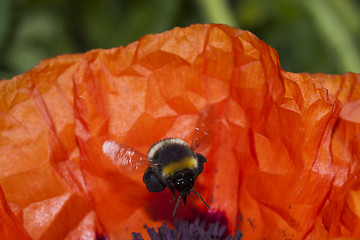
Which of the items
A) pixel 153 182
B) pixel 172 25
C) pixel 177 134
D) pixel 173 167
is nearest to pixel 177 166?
pixel 173 167

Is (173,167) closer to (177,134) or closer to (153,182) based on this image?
(153,182)

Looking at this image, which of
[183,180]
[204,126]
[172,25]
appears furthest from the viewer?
[172,25]

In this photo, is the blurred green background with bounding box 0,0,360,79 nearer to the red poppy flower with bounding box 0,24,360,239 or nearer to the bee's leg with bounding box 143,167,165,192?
the red poppy flower with bounding box 0,24,360,239

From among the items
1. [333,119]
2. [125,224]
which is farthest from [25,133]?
[333,119]

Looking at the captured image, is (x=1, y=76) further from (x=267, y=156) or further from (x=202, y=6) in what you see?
(x=267, y=156)

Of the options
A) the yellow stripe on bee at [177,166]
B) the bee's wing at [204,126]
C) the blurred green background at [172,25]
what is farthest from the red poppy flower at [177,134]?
the blurred green background at [172,25]

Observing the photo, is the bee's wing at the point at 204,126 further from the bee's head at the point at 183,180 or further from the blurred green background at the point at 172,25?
the blurred green background at the point at 172,25

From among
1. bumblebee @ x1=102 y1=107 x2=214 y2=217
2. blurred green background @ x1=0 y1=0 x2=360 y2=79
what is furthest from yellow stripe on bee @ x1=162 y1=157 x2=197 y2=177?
blurred green background @ x1=0 y1=0 x2=360 y2=79
